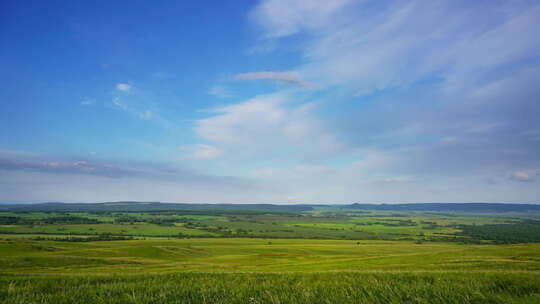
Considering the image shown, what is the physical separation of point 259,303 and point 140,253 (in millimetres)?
89795

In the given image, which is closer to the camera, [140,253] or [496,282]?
[496,282]

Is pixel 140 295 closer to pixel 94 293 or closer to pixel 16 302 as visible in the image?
pixel 94 293

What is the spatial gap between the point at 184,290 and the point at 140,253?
87895mm

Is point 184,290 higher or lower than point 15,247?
higher

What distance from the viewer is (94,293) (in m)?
6.25

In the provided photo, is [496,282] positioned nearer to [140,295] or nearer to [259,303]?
[259,303]

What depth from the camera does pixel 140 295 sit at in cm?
593

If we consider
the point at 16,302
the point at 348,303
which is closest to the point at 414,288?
the point at 348,303

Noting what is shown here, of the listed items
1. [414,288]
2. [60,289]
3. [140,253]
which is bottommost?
[140,253]

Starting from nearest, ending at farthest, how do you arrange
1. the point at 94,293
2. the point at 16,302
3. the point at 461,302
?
1. the point at 461,302
2. the point at 16,302
3. the point at 94,293

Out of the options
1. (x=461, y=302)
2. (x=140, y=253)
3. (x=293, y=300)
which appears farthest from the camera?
(x=140, y=253)

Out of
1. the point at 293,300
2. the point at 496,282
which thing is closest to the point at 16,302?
the point at 293,300

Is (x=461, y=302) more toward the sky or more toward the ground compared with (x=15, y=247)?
more toward the sky

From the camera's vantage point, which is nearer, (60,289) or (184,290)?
(184,290)
